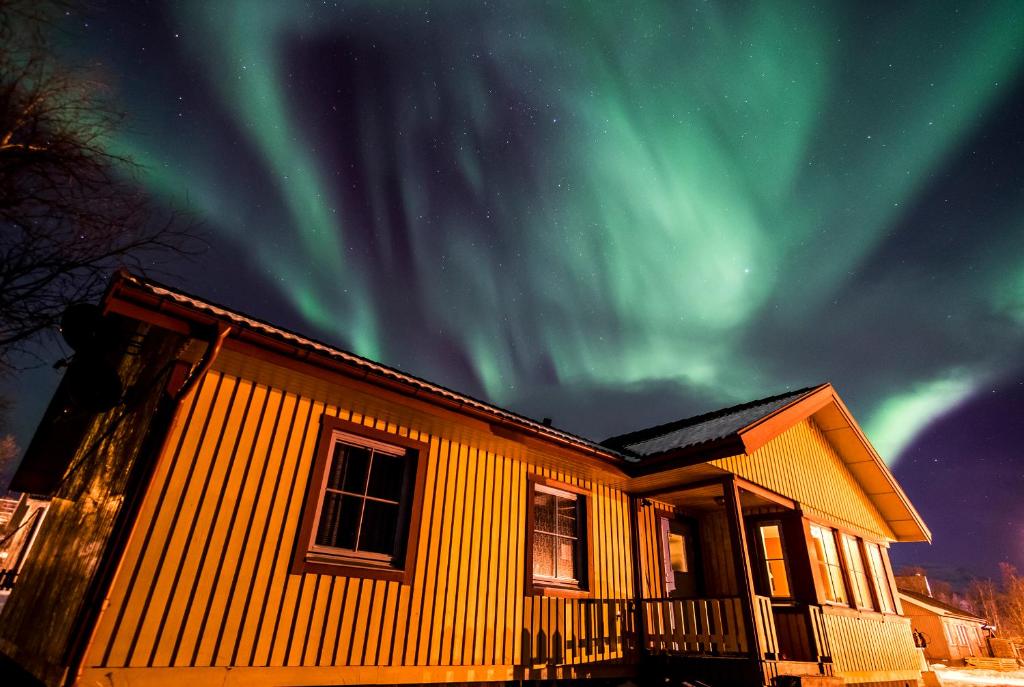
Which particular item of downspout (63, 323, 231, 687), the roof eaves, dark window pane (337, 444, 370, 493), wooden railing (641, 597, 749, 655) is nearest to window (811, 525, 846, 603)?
wooden railing (641, 597, 749, 655)

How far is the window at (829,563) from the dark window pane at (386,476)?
9751 millimetres

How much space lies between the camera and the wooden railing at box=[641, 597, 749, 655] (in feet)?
27.7

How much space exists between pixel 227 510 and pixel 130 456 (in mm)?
1476

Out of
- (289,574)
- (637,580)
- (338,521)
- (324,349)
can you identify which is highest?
(324,349)

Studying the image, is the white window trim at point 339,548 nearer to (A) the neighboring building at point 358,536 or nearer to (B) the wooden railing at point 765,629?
(A) the neighboring building at point 358,536

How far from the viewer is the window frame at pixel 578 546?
8.42 metres

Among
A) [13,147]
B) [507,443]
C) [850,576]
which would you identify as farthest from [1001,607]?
[13,147]

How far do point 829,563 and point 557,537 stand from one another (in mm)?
7670

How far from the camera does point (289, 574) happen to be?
5996 millimetres

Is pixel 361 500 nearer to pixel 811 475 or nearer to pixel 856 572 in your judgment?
pixel 811 475

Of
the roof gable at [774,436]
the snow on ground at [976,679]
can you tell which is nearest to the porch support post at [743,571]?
the roof gable at [774,436]

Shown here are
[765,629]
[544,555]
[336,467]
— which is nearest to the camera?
[336,467]

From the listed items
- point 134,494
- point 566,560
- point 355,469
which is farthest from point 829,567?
point 134,494

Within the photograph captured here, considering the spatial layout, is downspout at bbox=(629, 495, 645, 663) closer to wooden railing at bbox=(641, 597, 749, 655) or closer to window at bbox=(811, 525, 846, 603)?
wooden railing at bbox=(641, 597, 749, 655)
